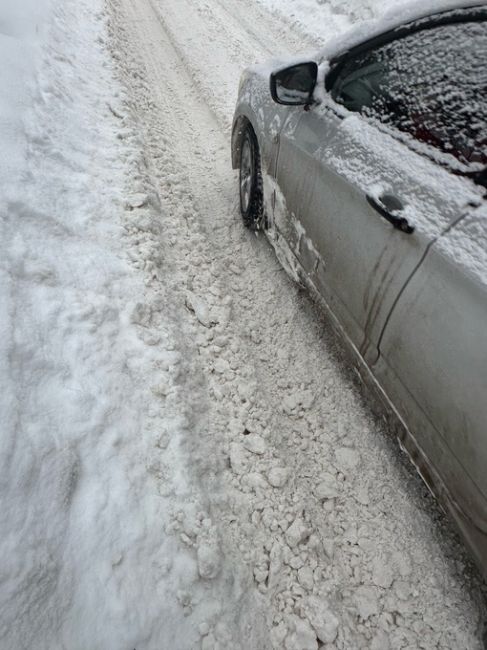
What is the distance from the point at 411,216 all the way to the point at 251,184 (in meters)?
2.08

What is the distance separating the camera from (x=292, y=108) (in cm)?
265

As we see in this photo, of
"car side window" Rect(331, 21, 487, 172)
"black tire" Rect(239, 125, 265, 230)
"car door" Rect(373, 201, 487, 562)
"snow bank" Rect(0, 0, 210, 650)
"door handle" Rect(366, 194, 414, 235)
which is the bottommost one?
"snow bank" Rect(0, 0, 210, 650)

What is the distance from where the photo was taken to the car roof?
177 cm

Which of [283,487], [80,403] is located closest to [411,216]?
[283,487]

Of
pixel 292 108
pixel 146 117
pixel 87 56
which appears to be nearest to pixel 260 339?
pixel 292 108

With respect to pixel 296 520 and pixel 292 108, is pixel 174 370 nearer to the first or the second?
pixel 296 520

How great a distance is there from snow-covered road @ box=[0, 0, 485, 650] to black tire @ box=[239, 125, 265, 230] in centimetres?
19

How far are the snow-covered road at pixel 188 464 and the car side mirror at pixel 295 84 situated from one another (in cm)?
129

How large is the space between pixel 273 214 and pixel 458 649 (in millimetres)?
2675

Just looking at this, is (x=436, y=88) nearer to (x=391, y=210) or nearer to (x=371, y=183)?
(x=371, y=183)

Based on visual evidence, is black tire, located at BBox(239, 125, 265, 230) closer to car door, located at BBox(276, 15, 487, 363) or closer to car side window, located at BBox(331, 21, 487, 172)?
car door, located at BBox(276, 15, 487, 363)

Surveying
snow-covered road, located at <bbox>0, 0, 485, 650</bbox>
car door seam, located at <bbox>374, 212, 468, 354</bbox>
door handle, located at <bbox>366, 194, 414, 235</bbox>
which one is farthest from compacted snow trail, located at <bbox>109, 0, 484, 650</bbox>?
door handle, located at <bbox>366, 194, 414, 235</bbox>

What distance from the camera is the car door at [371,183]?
1.58m

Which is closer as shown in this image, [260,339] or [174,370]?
[174,370]
